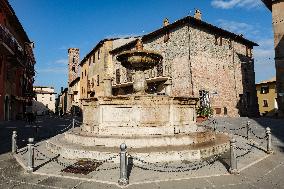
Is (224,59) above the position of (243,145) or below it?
above

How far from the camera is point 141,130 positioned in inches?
324

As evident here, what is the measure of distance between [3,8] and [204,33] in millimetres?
18382

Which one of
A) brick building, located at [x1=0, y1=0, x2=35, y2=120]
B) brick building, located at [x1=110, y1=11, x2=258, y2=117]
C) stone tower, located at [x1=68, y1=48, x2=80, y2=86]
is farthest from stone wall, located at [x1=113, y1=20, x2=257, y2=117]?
stone tower, located at [x1=68, y1=48, x2=80, y2=86]

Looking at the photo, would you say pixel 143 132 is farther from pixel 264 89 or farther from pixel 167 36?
pixel 264 89

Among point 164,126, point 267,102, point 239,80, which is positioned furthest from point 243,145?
point 267,102

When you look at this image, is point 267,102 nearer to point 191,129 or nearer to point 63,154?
point 191,129

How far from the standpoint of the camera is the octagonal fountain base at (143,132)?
23.1ft

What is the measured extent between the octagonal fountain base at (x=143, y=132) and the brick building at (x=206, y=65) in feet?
41.9

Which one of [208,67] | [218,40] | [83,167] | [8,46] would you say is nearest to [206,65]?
[208,67]

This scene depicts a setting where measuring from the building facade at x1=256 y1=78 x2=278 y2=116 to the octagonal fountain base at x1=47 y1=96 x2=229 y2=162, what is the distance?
34.6 metres

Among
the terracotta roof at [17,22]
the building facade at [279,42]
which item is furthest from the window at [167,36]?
the terracotta roof at [17,22]

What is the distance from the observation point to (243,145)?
9.03m

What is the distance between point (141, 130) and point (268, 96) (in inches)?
1479

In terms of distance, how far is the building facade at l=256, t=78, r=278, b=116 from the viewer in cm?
3878
